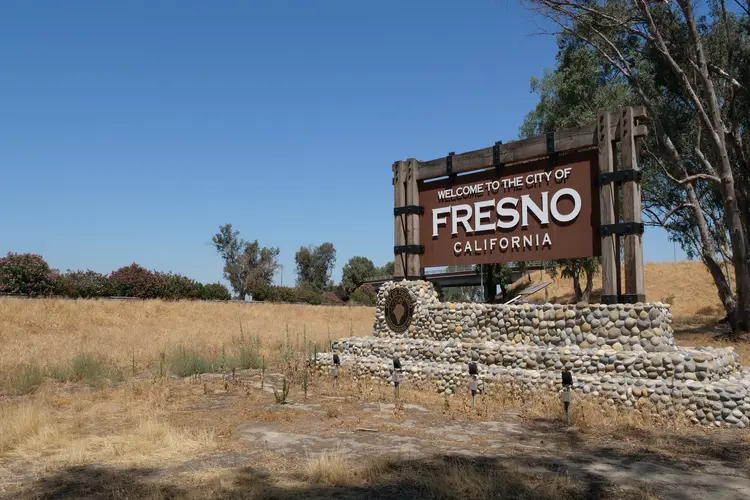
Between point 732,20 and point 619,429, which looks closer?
point 619,429

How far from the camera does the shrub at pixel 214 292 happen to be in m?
42.8

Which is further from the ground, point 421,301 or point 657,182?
point 657,182

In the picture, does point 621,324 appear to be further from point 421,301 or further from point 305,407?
point 305,407

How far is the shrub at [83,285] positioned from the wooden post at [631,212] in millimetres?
30537

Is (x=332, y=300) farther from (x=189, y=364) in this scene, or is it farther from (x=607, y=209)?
(x=607, y=209)

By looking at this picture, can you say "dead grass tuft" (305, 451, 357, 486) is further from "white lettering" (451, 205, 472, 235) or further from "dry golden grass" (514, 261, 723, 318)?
"dry golden grass" (514, 261, 723, 318)

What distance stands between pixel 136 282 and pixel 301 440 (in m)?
33.0

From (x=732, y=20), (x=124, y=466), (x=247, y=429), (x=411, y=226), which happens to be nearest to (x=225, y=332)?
(x=411, y=226)

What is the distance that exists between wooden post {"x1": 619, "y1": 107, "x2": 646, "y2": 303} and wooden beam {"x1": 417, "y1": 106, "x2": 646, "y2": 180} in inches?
10.5

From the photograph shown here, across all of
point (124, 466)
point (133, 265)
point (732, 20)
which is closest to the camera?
point (124, 466)

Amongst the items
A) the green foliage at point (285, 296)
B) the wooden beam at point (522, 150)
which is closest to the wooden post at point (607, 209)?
the wooden beam at point (522, 150)

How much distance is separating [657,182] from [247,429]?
27134 mm

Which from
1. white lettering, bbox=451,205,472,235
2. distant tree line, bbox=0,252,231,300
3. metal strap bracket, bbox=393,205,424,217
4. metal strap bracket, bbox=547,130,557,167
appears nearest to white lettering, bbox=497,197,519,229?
white lettering, bbox=451,205,472,235

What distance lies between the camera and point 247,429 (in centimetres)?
996
